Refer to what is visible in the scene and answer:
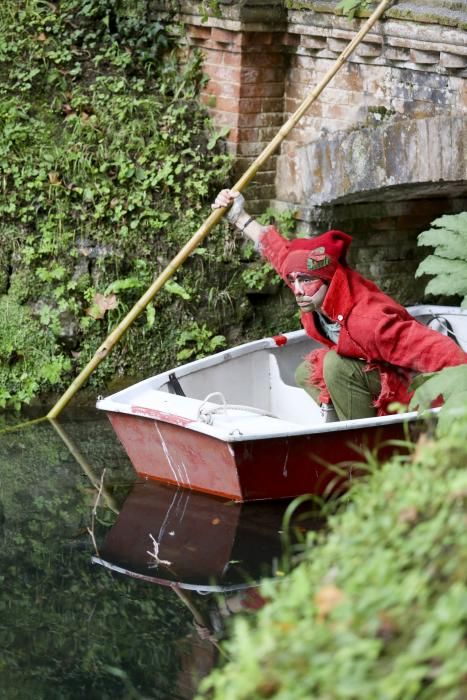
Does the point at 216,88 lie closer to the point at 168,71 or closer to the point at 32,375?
the point at 168,71

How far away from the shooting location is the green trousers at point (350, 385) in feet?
20.0

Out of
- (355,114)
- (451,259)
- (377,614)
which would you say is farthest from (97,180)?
(377,614)

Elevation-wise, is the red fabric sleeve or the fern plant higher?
the fern plant

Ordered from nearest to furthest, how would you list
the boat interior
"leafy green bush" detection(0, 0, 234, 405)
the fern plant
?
the fern plant < the boat interior < "leafy green bush" detection(0, 0, 234, 405)

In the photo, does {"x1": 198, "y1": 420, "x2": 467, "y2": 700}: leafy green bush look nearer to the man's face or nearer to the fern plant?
the fern plant

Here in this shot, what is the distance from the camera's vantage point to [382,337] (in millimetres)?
5801

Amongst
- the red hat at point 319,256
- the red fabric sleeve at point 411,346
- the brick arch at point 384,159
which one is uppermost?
the brick arch at point 384,159

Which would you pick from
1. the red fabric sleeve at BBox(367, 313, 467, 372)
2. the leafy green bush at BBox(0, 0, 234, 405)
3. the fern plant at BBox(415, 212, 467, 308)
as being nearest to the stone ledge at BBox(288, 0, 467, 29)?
the leafy green bush at BBox(0, 0, 234, 405)

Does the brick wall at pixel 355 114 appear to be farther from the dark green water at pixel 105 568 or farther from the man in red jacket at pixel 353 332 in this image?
the dark green water at pixel 105 568

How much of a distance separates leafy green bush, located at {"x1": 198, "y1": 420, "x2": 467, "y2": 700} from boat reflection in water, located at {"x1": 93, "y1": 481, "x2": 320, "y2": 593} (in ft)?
7.26

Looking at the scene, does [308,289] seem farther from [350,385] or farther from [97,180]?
[97,180]

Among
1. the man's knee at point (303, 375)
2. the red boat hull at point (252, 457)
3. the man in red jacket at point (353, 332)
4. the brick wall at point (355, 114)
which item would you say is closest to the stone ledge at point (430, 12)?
the brick wall at point (355, 114)

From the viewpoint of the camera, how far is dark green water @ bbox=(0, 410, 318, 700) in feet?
14.6

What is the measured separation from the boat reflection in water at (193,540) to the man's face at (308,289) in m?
1.06
